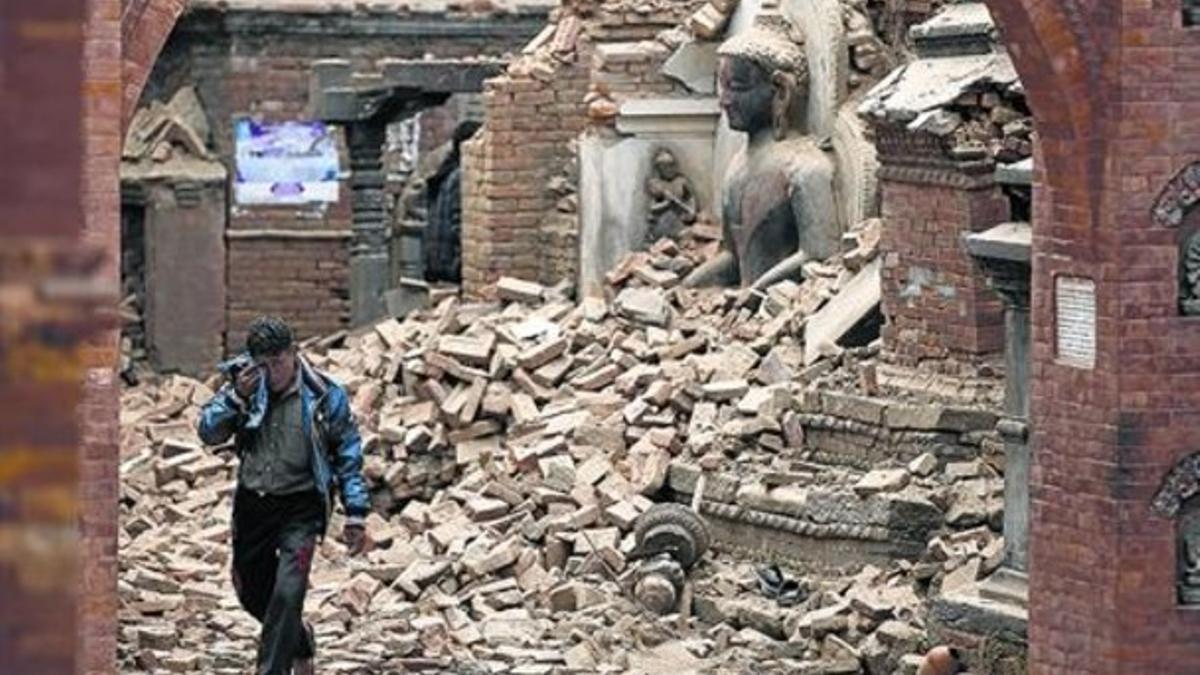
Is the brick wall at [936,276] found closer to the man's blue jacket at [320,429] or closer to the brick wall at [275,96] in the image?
the man's blue jacket at [320,429]

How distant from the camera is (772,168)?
68.2ft

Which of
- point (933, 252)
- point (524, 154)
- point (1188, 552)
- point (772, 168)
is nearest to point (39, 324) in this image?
point (1188, 552)

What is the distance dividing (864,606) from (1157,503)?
3.26m

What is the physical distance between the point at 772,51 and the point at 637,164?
2065 millimetres

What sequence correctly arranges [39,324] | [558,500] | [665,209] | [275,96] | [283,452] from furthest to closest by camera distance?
[275,96], [665,209], [558,500], [283,452], [39,324]

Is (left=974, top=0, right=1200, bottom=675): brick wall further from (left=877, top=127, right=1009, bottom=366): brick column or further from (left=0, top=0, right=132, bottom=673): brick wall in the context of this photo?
(left=0, top=0, right=132, bottom=673): brick wall

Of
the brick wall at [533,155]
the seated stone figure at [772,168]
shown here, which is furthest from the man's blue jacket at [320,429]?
the brick wall at [533,155]

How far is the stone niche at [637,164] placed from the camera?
22594mm

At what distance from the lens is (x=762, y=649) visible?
53.4ft

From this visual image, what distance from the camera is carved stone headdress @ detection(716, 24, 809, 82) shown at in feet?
68.2

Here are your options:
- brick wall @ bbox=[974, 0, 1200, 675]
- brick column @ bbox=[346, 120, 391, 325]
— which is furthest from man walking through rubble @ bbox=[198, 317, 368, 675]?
brick column @ bbox=[346, 120, 391, 325]

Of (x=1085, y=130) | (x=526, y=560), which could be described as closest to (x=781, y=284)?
(x=526, y=560)

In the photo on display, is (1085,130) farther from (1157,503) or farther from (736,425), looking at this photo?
(736,425)

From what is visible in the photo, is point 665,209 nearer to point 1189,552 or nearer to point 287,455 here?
point 287,455
